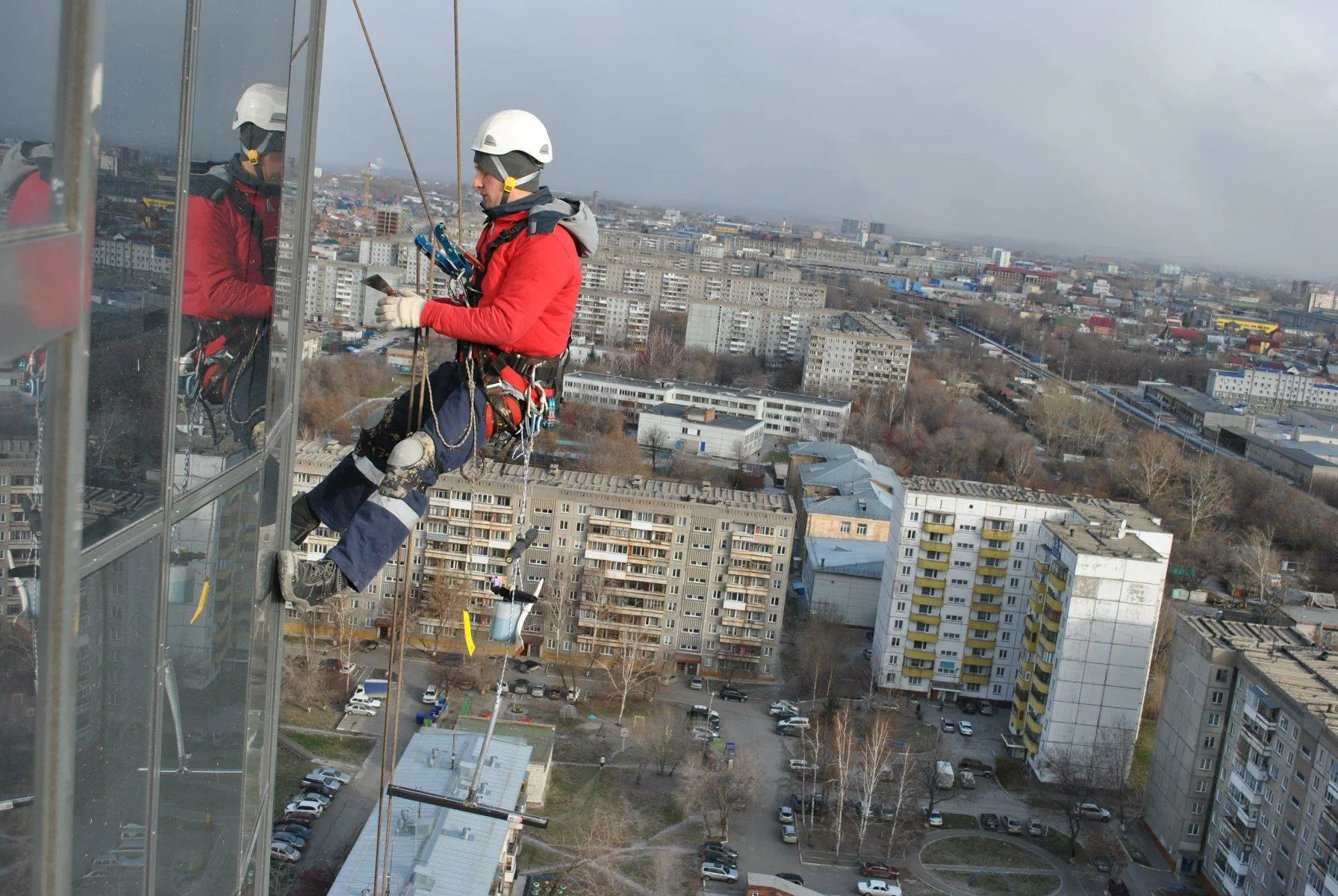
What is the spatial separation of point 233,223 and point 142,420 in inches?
12.7

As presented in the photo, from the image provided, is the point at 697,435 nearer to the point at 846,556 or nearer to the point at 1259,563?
the point at 846,556

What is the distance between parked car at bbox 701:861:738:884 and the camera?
358 inches

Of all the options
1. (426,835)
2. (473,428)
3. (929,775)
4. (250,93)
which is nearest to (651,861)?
(426,835)

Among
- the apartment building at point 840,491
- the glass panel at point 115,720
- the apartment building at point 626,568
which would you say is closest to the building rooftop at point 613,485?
the apartment building at point 626,568

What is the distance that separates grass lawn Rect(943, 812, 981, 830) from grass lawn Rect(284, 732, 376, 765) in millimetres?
5045

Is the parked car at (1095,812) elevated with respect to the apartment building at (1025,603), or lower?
lower

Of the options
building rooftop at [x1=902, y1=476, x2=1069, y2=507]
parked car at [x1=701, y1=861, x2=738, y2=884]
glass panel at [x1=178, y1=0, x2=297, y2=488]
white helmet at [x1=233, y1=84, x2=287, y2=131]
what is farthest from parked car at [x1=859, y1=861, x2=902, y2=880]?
white helmet at [x1=233, y1=84, x2=287, y2=131]

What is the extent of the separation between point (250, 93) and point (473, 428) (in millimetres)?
1148

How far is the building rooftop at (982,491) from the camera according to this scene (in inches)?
502

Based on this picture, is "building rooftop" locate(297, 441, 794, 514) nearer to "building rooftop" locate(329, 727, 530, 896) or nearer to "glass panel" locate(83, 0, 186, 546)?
"building rooftop" locate(329, 727, 530, 896)

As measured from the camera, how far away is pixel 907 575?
1298cm

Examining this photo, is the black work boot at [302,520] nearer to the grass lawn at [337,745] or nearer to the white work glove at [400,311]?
the white work glove at [400,311]

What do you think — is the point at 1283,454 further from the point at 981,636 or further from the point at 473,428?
the point at 473,428

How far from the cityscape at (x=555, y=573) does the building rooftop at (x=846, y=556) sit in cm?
8
